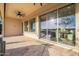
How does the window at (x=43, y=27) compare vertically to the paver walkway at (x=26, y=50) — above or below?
above

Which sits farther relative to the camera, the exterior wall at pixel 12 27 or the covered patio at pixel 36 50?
the exterior wall at pixel 12 27

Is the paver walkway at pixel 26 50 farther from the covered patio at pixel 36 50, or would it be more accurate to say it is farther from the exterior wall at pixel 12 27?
the exterior wall at pixel 12 27

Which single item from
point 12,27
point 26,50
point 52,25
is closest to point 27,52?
point 26,50

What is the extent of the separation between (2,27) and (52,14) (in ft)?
24.5

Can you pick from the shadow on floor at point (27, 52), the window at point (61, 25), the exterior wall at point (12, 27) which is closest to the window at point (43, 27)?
the window at point (61, 25)

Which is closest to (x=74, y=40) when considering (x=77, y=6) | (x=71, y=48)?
(x=71, y=48)

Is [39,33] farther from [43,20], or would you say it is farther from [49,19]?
[49,19]

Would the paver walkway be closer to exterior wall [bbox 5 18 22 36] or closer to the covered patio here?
the covered patio

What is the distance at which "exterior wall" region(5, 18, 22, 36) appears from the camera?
39.3 feet

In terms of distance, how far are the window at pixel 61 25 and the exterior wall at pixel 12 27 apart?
6.81 meters

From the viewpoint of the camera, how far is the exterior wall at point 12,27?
39.3 ft

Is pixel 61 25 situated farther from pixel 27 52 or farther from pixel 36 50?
pixel 27 52

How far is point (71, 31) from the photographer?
13.7 ft

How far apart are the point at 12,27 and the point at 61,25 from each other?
28.6 feet
